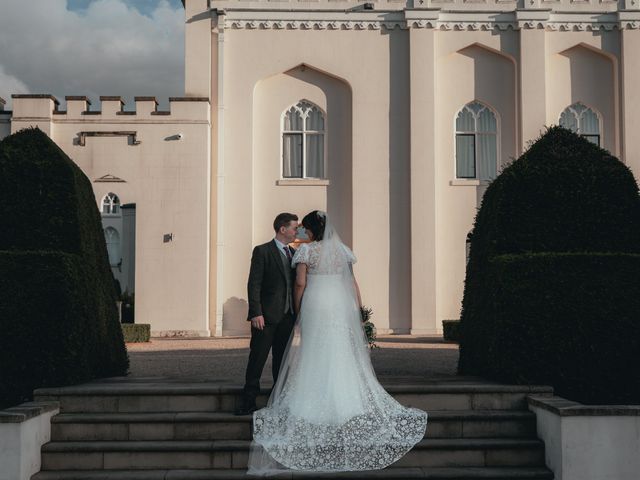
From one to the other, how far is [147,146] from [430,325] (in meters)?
9.85

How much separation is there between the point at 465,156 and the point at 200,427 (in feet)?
58.2

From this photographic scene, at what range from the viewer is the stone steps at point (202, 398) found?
7.48 m

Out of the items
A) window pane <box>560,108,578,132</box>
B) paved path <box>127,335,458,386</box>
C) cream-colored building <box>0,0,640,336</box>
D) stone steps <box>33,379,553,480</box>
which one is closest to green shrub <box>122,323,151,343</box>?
paved path <box>127,335,458,386</box>

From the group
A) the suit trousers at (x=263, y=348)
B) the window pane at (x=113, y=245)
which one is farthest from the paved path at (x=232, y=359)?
the window pane at (x=113, y=245)

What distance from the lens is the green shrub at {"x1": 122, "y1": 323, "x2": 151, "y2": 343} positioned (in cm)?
1925

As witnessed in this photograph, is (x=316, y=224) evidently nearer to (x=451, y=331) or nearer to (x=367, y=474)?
(x=367, y=474)

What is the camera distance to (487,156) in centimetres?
2336

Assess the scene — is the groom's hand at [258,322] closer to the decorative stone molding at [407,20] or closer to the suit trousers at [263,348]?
the suit trousers at [263,348]

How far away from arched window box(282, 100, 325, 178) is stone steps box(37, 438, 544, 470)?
16.7 m

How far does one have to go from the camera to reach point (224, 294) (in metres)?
22.1

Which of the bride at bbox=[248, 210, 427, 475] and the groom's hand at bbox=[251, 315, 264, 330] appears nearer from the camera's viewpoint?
the bride at bbox=[248, 210, 427, 475]

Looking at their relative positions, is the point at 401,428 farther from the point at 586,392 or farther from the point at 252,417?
the point at 586,392

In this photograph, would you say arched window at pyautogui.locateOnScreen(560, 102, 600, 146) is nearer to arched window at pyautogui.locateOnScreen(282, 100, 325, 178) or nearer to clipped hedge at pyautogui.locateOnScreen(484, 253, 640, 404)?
arched window at pyautogui.locateOnScreen(282, 100, 325, 178)

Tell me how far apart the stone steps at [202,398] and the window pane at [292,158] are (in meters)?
15.9
